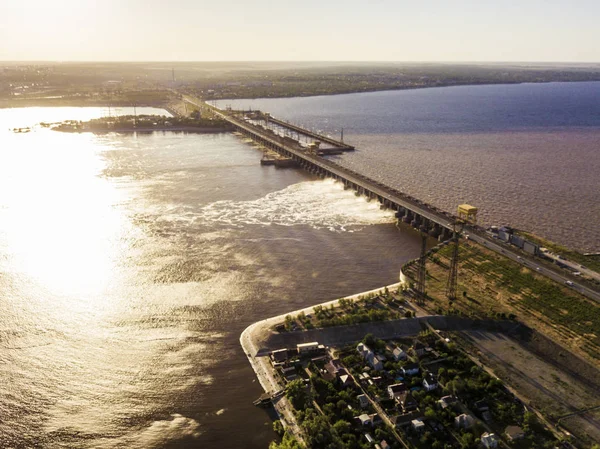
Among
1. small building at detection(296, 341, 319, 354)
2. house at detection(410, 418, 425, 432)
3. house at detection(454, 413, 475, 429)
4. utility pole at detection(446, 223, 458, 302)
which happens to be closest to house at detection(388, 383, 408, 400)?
house at detection(410, 418, 425, 432)

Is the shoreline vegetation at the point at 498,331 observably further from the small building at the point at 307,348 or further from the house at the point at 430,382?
the house at the point at 430,382

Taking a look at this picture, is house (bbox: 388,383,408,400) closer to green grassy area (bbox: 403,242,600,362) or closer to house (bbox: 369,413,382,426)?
house (bbox: 369,413,382,426)

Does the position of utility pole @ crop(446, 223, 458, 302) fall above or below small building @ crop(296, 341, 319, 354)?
above

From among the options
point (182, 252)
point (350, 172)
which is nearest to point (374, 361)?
point (182, 252)

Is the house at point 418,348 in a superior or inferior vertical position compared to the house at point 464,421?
superior

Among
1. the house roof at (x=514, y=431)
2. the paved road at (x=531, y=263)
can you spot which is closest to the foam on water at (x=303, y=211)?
the paved road at (x=531, y=263)

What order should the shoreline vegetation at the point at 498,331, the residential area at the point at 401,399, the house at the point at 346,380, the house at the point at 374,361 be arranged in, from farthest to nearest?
the house at the point at 374,361, the house at the point at 346,380, the shoreline vegetation at the point at 498,331, the residential area at the point at 401,399

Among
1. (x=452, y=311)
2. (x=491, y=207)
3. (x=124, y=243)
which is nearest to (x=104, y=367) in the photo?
(x=124, y=243)
